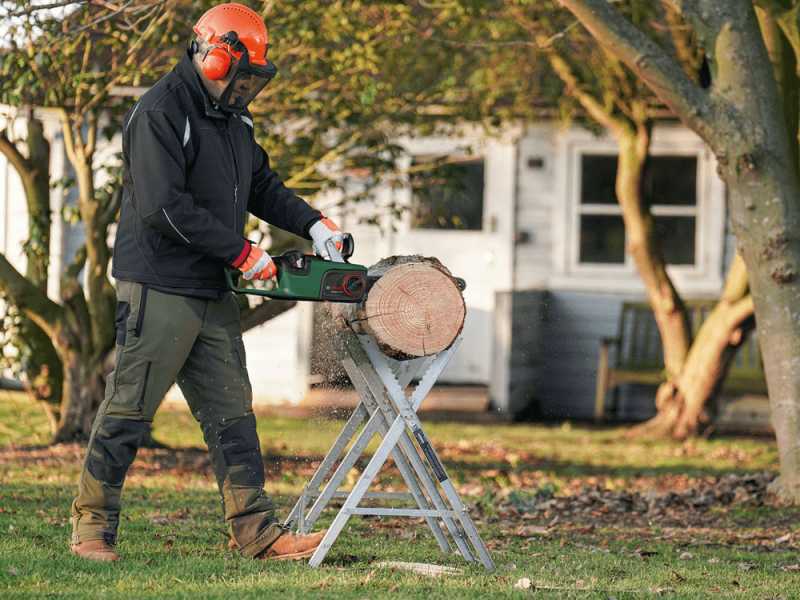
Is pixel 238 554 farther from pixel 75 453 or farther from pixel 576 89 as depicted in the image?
pixel 576 89

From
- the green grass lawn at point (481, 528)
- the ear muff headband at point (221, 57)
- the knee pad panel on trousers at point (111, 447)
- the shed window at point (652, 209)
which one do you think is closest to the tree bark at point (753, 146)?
the green grass lawn at point (481, 528)

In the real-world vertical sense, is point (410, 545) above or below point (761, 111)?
below

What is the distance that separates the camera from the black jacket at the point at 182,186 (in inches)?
212

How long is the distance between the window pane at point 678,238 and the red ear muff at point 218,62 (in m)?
10.9

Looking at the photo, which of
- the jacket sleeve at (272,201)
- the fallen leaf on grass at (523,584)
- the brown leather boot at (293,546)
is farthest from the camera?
the jacket sleeve at (272,201)

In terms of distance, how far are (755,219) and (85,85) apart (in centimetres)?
444

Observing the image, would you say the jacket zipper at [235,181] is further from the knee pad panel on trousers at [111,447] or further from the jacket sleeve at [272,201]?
the knee pad panel on trousers at [111,447]

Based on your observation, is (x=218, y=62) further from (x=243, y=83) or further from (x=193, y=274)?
(x=193, y=274)

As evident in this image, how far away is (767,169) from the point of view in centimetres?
848

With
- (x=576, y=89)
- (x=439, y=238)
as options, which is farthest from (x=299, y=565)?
(x=439, y=238)

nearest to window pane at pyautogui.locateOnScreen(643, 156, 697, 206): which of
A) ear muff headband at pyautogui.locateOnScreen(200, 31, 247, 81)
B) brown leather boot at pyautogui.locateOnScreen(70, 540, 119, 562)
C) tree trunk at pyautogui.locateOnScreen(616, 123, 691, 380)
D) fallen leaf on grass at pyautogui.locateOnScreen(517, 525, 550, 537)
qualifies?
tree trunk at pyautogui.locateOnScreen(616, 123, 691, 380)

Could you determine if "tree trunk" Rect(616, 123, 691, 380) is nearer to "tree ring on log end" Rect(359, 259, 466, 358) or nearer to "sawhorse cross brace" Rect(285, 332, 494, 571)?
"sawhorse cross brace" Rect(285, 332, 494, 571)

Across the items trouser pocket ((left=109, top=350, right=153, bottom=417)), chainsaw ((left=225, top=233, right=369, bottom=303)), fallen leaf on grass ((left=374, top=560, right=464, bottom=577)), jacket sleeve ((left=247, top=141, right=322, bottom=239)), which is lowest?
fallen leaf on grass ((left=374, top=560, right=464, bottom=577))

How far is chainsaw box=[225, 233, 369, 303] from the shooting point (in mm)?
5438
